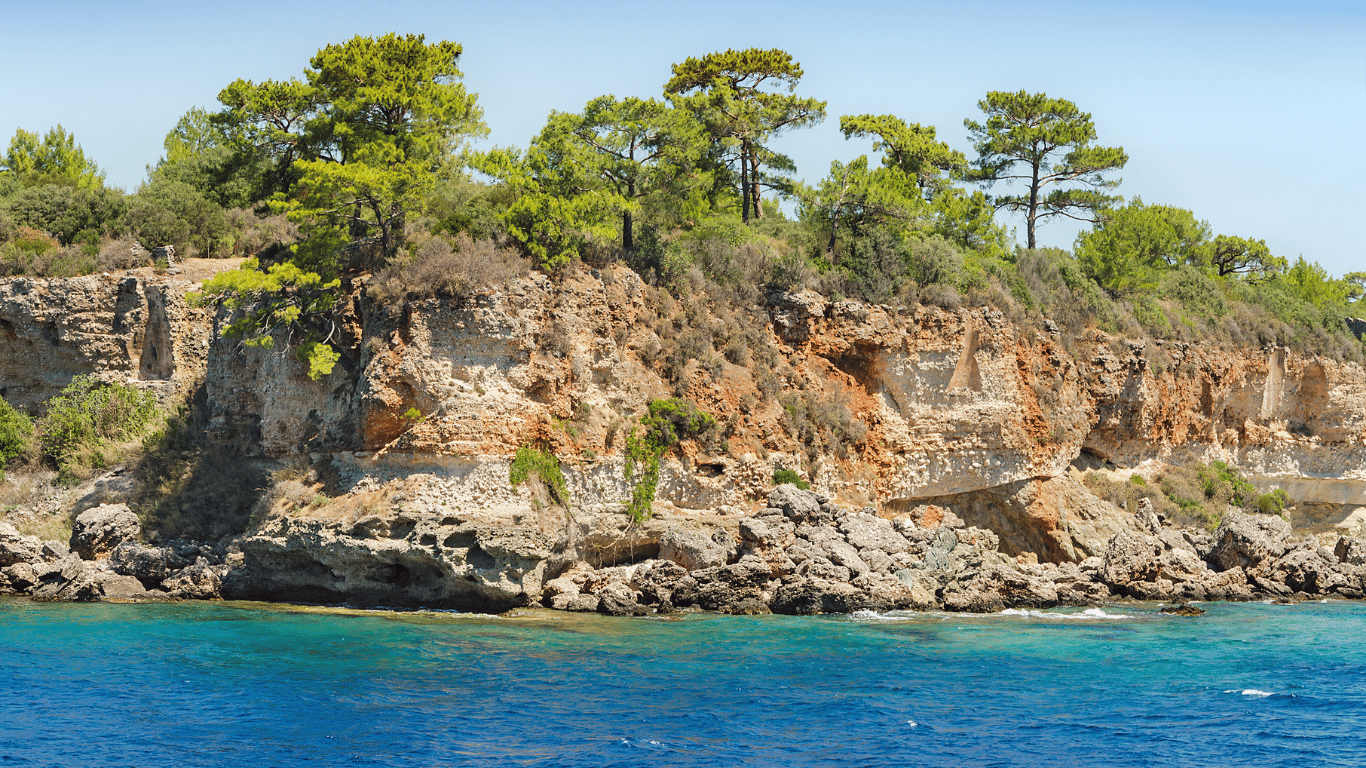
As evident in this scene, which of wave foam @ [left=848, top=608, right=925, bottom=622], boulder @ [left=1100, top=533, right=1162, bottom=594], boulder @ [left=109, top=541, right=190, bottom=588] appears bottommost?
wave foam @ [left=848, top=608, right=925, bottom=622]

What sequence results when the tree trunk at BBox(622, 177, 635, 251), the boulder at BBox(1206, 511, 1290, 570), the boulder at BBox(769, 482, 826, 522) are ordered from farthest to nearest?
the boulder at BBox(1206, 511, 1290, 570) → the tree trunk at BBox(622, 177, 635, 251) → the boulder at BBox(769, 482, 826, 522)

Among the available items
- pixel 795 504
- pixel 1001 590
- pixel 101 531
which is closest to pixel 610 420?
pixel 795 504

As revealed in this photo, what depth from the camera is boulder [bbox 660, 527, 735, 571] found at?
28.9 metres

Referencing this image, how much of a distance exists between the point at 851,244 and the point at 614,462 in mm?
13701

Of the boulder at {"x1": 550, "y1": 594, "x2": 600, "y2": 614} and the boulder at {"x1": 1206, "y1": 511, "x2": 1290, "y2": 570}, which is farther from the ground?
the boulder at {"x1": 1206, "y1": 511, "x2": 1290, "y2": 570}

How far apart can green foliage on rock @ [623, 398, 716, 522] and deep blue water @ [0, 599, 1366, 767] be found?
4.31m

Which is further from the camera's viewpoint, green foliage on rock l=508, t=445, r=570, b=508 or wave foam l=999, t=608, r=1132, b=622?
wave foam l=999, t=608, r=1132, b=622

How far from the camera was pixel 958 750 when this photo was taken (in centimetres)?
1648

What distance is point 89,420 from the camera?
3616 centimetres

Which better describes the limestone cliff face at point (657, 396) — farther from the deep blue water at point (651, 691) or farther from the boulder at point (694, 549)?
the deep blue water at point (651, 691)

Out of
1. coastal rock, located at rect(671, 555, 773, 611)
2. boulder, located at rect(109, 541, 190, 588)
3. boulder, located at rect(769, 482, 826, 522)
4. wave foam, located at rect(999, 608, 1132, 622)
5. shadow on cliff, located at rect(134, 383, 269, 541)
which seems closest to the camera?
coastal rock, located at rect(671, 555, 773, 611)

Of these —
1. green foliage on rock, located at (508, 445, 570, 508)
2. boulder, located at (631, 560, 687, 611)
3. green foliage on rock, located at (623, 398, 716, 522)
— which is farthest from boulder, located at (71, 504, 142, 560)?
boulder, located at (631, 560, 687, 611)

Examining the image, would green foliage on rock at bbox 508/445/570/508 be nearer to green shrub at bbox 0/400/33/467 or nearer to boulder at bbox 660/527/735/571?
boulder at bbox 660/527/735/571

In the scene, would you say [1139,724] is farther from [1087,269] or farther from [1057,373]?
[1087,269]
